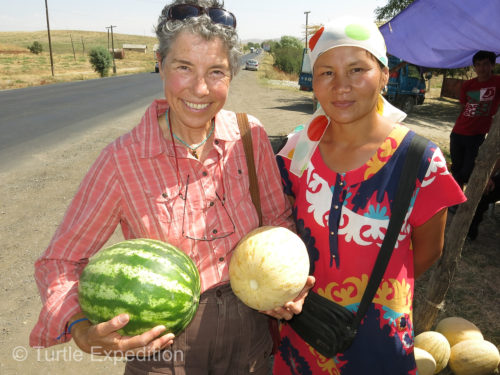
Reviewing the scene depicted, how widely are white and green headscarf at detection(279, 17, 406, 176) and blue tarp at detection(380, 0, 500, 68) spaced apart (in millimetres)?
3012

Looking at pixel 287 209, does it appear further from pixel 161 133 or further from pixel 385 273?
pixel 161 133

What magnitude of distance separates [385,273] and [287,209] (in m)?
0.63

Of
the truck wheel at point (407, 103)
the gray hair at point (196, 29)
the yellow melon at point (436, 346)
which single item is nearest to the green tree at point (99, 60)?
the truck wheel at point (407, 103)

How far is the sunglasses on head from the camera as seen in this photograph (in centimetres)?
162

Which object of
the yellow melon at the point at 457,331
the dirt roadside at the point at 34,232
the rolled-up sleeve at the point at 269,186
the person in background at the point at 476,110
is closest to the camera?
the rolled-up sleeve at the point at 269,186

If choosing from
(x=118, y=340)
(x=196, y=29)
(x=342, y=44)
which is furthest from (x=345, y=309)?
(x=196, y=29)

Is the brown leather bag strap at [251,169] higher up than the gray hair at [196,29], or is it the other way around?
the gray hair at [196,29]

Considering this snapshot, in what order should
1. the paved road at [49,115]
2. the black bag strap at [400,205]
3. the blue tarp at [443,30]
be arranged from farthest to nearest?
the paved road at [49,115], the blue tarp at [443,30], the black bag strap at [400,205]

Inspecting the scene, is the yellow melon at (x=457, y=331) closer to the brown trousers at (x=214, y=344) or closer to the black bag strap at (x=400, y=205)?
the black bag strap at (x=400, y=205)

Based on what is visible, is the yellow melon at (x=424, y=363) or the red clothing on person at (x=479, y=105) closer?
the yellow melon at (x=424, y=363)

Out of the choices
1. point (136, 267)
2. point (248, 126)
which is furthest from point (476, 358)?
point (136, 267)

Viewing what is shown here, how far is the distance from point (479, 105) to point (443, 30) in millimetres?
1665

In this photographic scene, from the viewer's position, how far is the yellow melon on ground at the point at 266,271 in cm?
164

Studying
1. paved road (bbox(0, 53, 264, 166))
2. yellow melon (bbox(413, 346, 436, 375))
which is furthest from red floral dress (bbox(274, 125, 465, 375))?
paved road (bbox(0, 53, 264, 166))
